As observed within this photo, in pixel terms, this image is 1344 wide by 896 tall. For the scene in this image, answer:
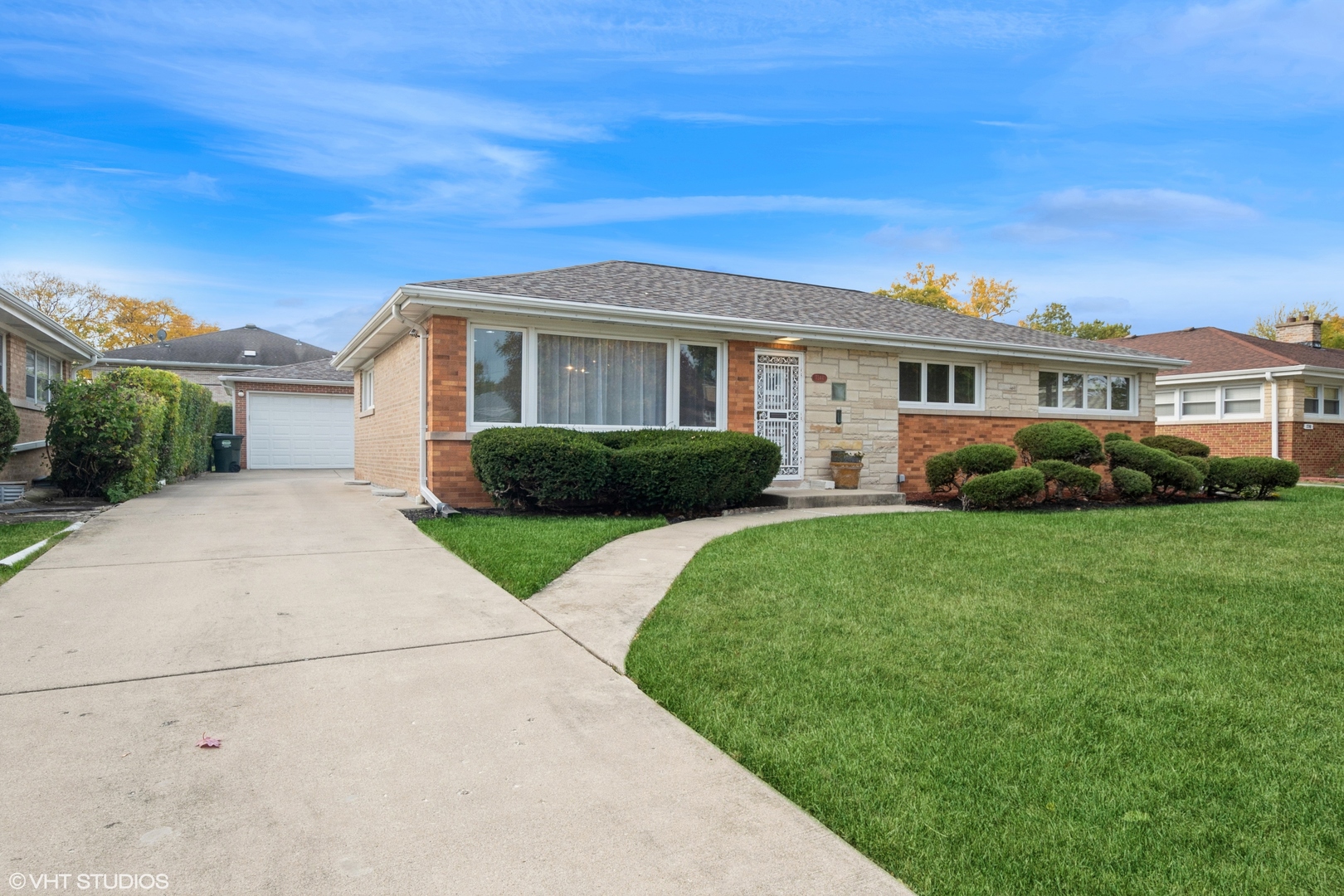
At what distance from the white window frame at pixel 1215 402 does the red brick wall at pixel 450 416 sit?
746 inches

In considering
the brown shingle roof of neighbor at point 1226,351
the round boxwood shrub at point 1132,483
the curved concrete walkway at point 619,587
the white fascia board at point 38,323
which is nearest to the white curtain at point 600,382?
the curved concrete walkway at point 619,587

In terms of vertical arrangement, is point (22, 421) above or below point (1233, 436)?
above

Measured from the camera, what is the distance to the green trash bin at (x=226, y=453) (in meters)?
20.8

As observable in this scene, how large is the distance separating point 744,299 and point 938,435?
4510 mm

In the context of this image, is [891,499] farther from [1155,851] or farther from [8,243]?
[8,243]

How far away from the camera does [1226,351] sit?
2256cm

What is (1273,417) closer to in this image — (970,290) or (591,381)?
(970,290)

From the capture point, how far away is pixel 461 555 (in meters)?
6.82

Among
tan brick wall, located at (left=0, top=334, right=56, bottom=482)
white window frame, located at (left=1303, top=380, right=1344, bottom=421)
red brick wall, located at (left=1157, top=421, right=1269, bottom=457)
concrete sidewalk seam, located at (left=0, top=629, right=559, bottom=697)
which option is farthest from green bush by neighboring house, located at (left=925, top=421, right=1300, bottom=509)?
tan brick wall, located at (left=0, top=334, right=56, bottom=482)

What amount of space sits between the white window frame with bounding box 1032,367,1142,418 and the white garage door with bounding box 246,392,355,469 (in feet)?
62.0

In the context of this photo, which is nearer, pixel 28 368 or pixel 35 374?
pixel 28 368

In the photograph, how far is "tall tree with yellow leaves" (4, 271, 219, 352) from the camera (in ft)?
114

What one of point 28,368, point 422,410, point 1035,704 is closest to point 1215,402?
point 422,410

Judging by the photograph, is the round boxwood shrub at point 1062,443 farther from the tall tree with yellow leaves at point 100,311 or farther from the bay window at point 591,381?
the tall tree with yellow leaves at point 100,311
